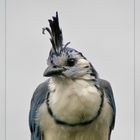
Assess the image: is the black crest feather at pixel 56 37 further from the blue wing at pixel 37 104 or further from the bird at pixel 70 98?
the blue wing at pixel 37 104

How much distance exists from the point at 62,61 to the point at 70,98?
7cm

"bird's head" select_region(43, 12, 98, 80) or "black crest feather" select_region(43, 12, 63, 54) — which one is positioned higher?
"black crest feather" select_region(43, 12, 63, 54)

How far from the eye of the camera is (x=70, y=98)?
78cm

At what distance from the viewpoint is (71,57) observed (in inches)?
30.5

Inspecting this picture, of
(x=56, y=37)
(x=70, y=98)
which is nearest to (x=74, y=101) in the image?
(x=70, y=98)

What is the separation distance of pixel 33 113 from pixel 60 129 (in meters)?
0.09

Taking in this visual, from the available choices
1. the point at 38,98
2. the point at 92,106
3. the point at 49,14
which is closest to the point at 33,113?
the point at 38,98

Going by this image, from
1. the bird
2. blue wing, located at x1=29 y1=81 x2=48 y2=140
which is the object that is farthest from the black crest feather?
blue wing, located at x1=29 y1=81 x2=48 y2=140

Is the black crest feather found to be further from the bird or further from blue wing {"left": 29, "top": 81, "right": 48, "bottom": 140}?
blue wing {"left": 29, "top": 81, "right": 48, "bottom": 140}

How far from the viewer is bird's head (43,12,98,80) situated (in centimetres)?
76

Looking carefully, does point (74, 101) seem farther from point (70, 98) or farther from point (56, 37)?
point (56, 37)

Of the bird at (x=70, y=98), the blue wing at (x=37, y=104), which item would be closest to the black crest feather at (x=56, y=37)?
the bird at (x=70, y=98)

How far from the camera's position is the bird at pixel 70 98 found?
0.77 m

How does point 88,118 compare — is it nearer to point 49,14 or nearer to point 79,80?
point 79,80
